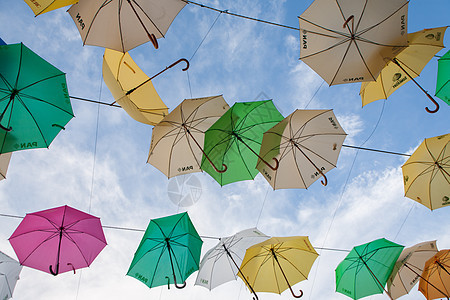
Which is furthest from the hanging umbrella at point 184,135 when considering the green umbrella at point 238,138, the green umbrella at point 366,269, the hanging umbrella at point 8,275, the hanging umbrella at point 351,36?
the green umbrella at point 366,269

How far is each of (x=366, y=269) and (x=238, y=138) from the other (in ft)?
14.4

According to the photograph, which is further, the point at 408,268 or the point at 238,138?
the point at 408,268

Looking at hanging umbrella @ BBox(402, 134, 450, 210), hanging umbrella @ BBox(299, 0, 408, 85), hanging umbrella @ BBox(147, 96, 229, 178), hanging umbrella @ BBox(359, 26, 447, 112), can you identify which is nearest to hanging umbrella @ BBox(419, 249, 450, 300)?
hanging umbrella @ BBox(402, 134, 450, 210)

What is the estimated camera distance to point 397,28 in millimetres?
5207

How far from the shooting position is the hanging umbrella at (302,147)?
588cm

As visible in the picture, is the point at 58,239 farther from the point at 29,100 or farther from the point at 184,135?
the point at 184,135

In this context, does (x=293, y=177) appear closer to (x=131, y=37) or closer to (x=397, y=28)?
(x=397, y=28)

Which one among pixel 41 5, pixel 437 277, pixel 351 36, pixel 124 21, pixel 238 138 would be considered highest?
pixel 124 21

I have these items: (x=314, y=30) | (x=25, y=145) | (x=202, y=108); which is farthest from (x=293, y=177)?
(x=25, y=145)

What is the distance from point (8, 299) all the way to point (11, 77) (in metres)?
5.03

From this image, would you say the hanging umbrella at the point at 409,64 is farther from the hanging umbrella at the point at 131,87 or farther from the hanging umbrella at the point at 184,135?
the hanging umbrella at the point at 131,87

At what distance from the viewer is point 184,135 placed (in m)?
6.38

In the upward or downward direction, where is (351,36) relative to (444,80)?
upward

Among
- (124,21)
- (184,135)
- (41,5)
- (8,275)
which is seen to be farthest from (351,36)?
(8,275)
